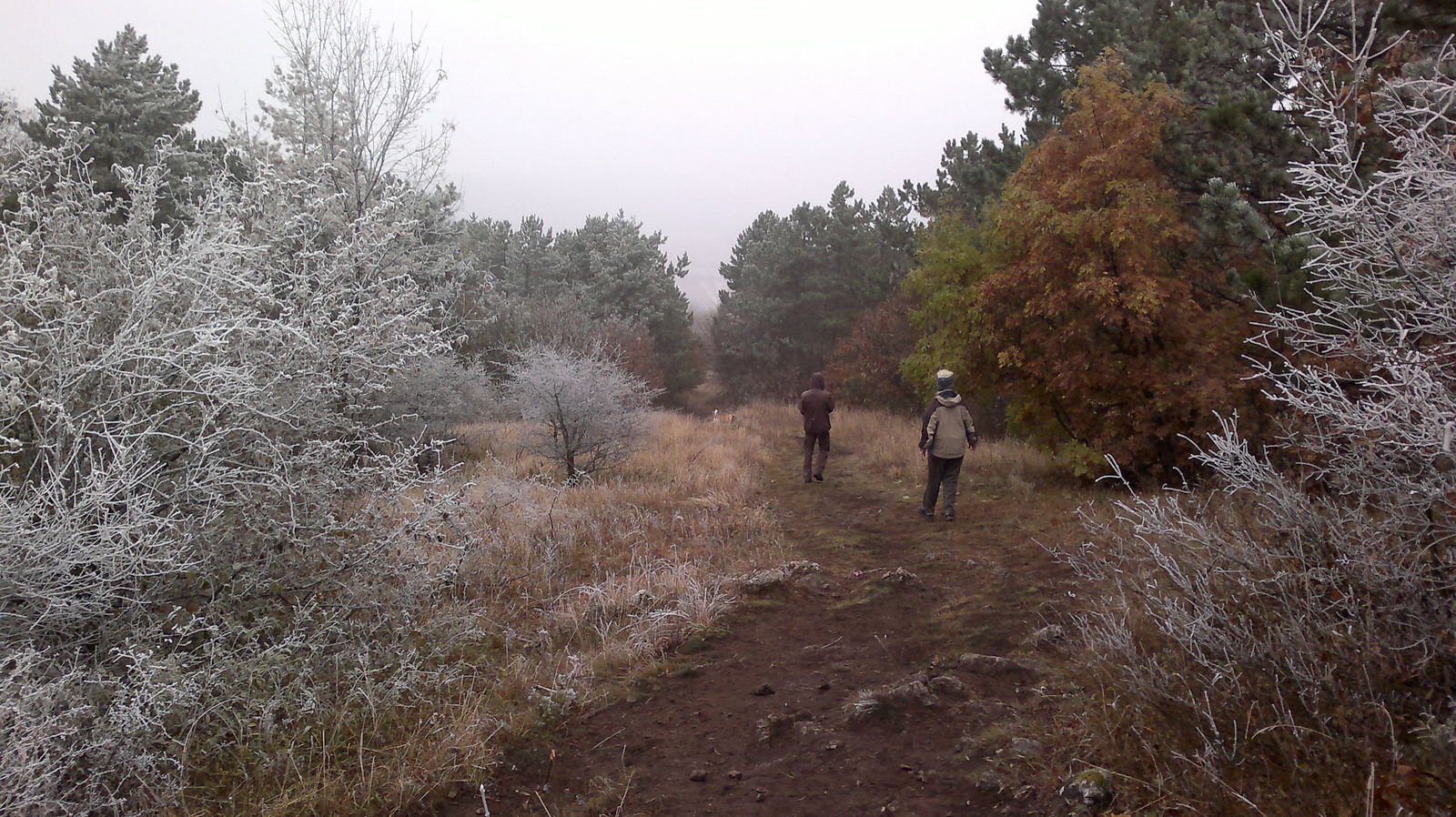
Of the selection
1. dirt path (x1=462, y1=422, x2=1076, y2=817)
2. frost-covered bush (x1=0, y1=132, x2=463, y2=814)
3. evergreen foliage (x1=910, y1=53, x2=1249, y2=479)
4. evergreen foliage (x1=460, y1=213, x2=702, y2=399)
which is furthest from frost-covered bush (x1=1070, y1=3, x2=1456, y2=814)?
evergreen foliage (x1=460, y1=213, x2=702, y2=399)

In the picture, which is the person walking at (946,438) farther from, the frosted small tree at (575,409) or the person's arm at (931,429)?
the frosted small tree at (575,409)

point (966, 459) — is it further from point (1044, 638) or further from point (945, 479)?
point (1044, 638)

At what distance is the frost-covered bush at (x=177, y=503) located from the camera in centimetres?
325

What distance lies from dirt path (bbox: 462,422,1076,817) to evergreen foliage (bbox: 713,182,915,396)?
23540mm

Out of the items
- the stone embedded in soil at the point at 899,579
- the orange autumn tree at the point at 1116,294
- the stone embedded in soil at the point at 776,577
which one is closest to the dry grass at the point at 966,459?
the orange autumn tree at the point at 1116,294

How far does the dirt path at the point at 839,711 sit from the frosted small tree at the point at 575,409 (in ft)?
17.1

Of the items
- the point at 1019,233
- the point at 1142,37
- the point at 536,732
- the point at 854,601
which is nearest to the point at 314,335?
the point at 536,732

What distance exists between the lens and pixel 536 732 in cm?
Result: 421

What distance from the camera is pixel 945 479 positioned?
9.00m

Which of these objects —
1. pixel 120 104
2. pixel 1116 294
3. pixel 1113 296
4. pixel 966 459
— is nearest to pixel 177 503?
pixel 1113 296

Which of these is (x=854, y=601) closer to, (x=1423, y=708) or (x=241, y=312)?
(x=1423, y=708)

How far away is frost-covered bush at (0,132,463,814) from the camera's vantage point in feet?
10.7

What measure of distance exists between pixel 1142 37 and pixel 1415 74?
7.99m

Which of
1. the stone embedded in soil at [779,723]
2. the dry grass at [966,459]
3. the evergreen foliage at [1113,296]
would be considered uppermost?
the evergreen foliage at [1113,296]
